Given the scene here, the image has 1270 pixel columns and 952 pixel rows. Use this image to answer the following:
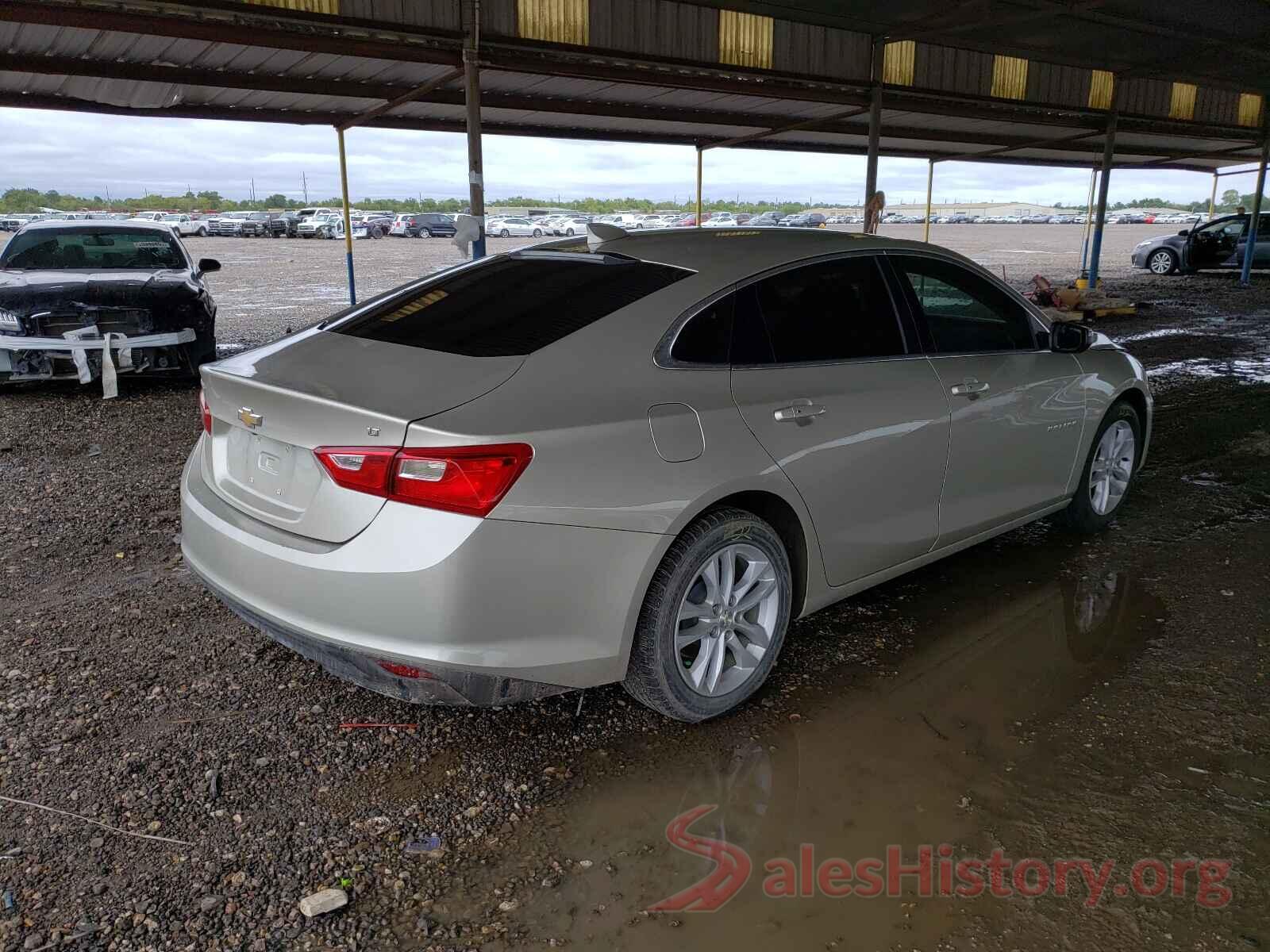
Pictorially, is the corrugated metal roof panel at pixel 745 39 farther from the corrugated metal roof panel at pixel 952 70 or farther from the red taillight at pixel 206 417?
the red taillight at pixel 206 417

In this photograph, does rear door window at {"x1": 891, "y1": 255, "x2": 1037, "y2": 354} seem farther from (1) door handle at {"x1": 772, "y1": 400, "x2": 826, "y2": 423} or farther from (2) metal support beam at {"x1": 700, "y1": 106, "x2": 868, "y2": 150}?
(2) metal support beam at {"x1": 700, "y1": 106, "x2": 868, "y2": 150}

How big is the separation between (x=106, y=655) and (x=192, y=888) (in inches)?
60.2

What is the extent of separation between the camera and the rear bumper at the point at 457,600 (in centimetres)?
244

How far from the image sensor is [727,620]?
305 centimetres

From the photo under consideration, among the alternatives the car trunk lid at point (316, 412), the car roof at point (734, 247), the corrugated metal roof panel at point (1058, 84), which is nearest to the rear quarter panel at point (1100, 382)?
the car roof at point (734, 247)

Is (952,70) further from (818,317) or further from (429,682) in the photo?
(429,682)

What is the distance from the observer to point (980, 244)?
135 ft

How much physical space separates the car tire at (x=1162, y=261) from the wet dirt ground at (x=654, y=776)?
24.0 m

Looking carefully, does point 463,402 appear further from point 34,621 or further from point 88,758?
point 34,621

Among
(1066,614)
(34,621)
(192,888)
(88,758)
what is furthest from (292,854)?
(1066,614)

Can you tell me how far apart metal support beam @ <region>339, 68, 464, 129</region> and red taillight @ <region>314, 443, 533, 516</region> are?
9.26 m

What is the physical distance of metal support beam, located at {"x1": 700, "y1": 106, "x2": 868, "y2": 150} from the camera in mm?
14547

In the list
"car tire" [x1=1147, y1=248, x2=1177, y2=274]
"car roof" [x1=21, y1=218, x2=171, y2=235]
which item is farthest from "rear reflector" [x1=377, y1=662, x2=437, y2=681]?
"car tire" [x1=1147, y1=248, x2=1177, y2=274]

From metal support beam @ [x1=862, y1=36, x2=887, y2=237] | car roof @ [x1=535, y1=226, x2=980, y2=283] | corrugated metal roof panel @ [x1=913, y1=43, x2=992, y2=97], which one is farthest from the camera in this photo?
corrugated metal roof panel @ [x1=913, y1=43, x2=992, y2=97]
